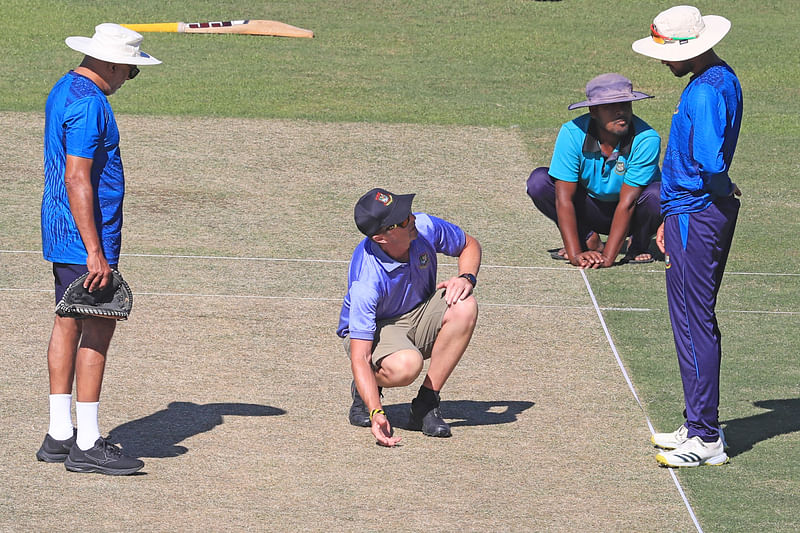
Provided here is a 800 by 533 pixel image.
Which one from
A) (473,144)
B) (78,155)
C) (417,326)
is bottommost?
(473,144)

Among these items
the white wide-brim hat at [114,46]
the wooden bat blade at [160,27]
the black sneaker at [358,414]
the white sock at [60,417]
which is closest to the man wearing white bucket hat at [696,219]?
the black sneaker at [358,414]

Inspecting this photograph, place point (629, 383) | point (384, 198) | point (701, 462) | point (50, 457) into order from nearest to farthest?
1. point (50, 457)
2. point (701, 462)
3. point (384, 198)
4. point (629, 383)

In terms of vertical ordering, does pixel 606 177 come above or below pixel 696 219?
below

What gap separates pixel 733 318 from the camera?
8.24 metres

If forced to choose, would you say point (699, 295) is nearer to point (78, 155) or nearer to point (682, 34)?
point (682, 34)

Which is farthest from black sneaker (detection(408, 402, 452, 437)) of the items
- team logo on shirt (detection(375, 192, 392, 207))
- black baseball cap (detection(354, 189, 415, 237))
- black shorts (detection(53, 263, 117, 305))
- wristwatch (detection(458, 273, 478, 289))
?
black shorts (detection(53, 263, 117, 305))

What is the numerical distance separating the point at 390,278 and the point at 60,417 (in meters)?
1.67

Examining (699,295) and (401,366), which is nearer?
(699,295)

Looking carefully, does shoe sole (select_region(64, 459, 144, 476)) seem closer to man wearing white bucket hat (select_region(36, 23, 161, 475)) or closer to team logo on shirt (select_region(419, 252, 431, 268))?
man wearing white bucket hat (select_region(36, 23, 161, 475))

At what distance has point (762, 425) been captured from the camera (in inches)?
251

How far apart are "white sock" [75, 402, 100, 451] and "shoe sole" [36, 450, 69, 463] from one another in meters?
0.16

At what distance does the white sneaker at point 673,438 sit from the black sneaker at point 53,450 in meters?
2.73

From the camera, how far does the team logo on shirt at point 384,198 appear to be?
5926 millimetres

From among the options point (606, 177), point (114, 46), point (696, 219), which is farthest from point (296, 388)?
point (606, 177)
